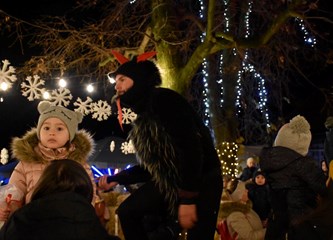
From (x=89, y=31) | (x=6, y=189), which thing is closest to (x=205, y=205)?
(x=6, y=189)

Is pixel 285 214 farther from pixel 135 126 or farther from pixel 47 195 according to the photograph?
pixel 47 195

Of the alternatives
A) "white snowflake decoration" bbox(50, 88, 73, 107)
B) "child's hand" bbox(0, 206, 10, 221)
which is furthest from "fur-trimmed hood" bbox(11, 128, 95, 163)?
"white snowflake decoration" bbox(50, 88, 73, 107)

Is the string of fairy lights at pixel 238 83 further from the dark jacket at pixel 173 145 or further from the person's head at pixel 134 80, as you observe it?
the dark jacket at pixel 173 145

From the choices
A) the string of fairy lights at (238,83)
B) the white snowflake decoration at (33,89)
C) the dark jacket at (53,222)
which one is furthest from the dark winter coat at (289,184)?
the string of fairy lights at (238,83)

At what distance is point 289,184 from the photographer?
417 centimetres

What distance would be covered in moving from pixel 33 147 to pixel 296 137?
218 cm

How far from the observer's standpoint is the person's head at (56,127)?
4.20 meters

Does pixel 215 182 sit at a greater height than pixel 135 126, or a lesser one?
lesser

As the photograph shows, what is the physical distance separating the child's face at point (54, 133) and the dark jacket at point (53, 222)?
71.9 inches

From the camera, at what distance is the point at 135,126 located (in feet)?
11.1

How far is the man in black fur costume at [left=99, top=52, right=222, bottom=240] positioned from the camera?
9.95 ft

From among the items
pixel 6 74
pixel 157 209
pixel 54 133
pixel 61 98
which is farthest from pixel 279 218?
pixel 6 74

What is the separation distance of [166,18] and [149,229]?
17.0ft

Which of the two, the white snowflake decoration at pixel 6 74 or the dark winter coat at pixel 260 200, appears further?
the white snowflake decoration at pixel 6 74
